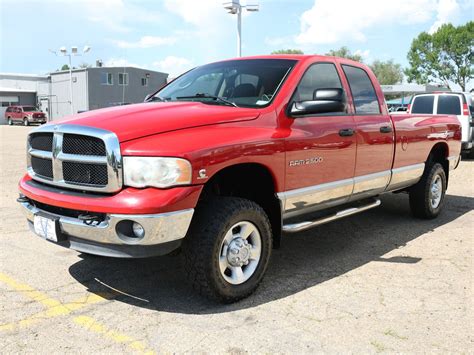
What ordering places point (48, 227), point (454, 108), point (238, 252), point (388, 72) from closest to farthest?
point (48, 227) → point (238, 252) → point (454, 108) → point (388, 72)

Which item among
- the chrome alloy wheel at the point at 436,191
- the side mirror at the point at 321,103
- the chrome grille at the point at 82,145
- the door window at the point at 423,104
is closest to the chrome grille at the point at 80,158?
the chrome grille at the point at 82,145

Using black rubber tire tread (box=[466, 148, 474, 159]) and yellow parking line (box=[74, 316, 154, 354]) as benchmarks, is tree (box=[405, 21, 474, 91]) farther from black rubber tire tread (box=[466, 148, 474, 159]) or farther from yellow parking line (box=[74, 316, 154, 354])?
yellow parking line (box=[74, 316, 154, 354])

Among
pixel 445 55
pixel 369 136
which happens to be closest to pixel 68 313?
pixel 369 136

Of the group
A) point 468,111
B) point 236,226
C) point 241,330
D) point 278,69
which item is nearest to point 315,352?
point 241,330

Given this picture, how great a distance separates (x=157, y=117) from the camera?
3.68 meters

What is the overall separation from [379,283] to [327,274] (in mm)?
465

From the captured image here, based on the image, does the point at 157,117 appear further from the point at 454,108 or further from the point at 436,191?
the point at 454,108

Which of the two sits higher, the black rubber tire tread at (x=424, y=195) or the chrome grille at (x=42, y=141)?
the chrome grille at (x=42, y=141)

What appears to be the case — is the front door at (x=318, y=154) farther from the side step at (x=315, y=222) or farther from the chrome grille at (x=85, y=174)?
the chrome grille at (x=85, y=174)

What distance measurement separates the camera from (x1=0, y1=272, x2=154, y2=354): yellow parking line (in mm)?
3193

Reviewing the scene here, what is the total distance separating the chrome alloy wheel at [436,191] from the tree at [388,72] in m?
81.4

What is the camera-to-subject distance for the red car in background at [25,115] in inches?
1649

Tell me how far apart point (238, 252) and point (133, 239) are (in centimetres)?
85

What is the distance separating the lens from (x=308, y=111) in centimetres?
413
